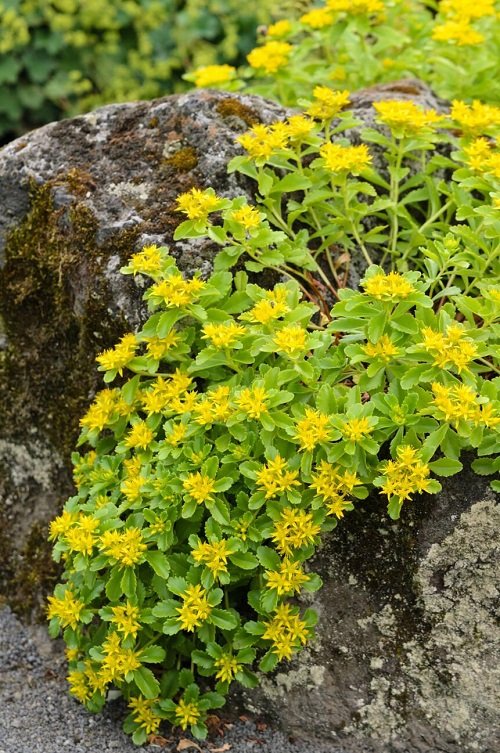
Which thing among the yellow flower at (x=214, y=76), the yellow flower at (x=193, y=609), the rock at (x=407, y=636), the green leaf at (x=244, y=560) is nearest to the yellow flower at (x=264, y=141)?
the yellow flower at (x=214, y=76)

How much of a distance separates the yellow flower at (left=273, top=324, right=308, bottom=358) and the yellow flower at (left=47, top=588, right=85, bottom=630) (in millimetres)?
927

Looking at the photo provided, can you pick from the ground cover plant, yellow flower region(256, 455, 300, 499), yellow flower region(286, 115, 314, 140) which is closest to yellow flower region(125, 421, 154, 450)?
the ground cover plant

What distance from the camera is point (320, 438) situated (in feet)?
7.72

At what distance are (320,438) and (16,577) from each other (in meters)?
1.52

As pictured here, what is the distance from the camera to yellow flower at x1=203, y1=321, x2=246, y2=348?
2.50 meters

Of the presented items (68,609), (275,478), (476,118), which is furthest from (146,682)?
(476,118)

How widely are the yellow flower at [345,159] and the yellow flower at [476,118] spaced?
46cm

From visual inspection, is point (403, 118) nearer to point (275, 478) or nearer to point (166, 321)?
point (166, 321)

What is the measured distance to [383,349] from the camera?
2.44 metres

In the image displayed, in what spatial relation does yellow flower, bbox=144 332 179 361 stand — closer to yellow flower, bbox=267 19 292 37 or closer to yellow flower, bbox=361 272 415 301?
yellow flower, bbox=361 272 415 301

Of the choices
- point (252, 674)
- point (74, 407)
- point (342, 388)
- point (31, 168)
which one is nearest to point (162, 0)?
point (31, 168)

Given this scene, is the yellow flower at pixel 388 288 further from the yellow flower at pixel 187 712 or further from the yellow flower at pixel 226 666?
the yellow flower at pixel 187 712

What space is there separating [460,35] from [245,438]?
2.14 m

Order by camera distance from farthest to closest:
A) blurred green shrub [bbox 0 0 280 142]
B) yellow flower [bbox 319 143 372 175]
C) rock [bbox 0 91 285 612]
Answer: blurred green shrub [bbox 0 0 280 142] < rock [bbox 0 91 285 612] < yellow flower [bbox 319 143 372 175]
